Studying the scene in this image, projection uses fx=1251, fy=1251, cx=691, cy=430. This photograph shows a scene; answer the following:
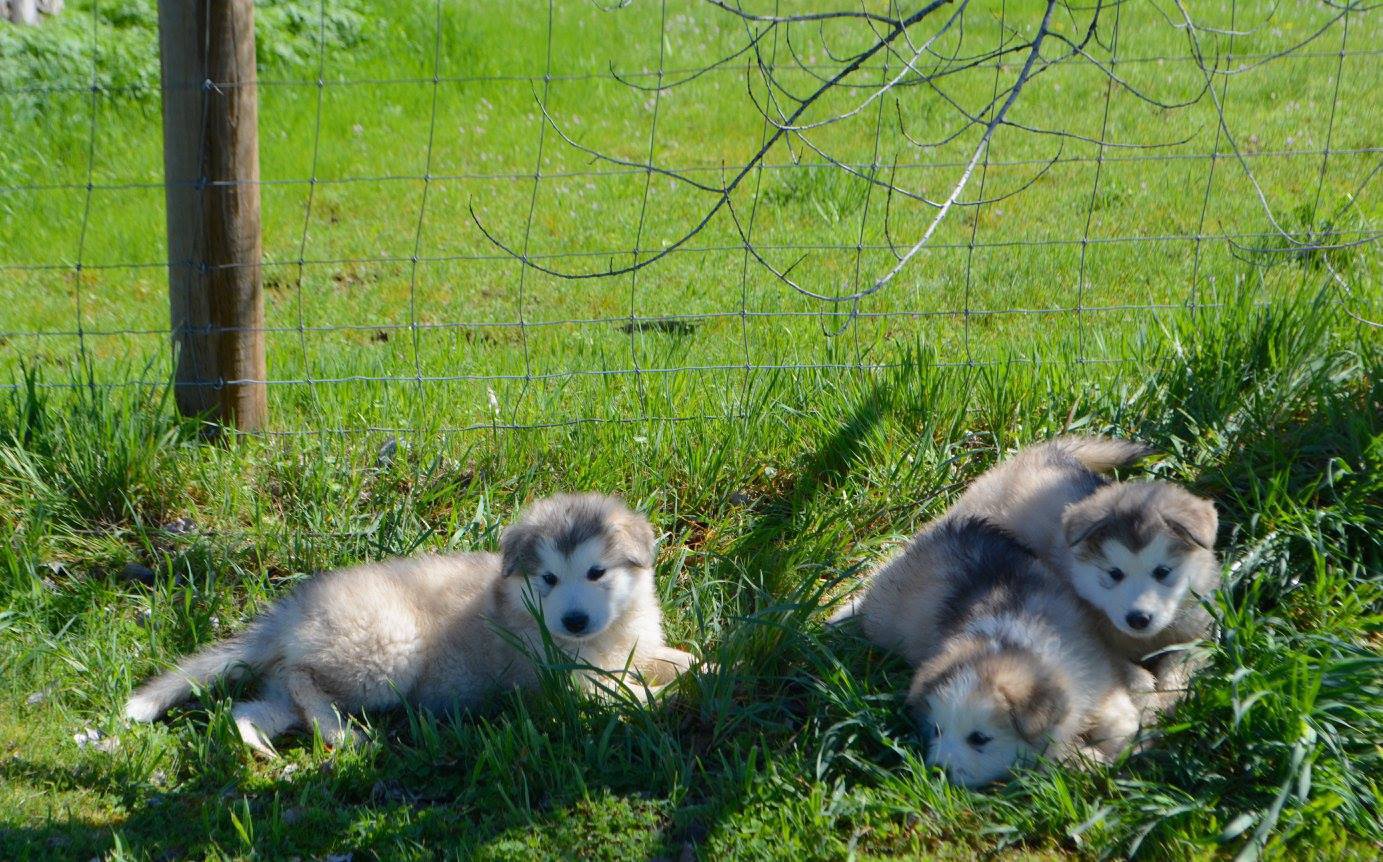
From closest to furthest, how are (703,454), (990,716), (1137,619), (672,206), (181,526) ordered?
(990,716), (1137,619), (181,526), (703,454), (672,206)

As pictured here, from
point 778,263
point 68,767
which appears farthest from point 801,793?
point 778,263

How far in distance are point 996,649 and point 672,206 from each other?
494cm

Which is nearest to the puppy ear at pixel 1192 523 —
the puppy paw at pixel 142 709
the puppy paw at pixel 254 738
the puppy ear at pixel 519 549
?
the puppy ear at pixel 519 549

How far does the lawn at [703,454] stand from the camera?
3.36 m

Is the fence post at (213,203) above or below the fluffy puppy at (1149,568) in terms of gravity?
above

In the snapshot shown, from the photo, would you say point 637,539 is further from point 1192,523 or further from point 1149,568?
point 1192,523

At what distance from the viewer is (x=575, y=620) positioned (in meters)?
3.85

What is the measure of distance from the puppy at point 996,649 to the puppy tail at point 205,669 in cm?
193

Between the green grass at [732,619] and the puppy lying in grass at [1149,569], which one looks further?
the puppy lying in grass at [1149,569]

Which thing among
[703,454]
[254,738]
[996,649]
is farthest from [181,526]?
[996,649]

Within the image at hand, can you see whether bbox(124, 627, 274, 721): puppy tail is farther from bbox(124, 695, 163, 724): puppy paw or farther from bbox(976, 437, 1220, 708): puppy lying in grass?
bbox(976, 437, 1220, 708): puppy lying in grass

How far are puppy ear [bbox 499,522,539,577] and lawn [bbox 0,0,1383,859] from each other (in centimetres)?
43

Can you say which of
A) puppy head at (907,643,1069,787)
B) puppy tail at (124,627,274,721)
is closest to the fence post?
puppy tail at (124,627,274,721)

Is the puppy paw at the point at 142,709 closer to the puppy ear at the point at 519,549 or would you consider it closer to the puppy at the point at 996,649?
the puppy ear at the point at 519,549
